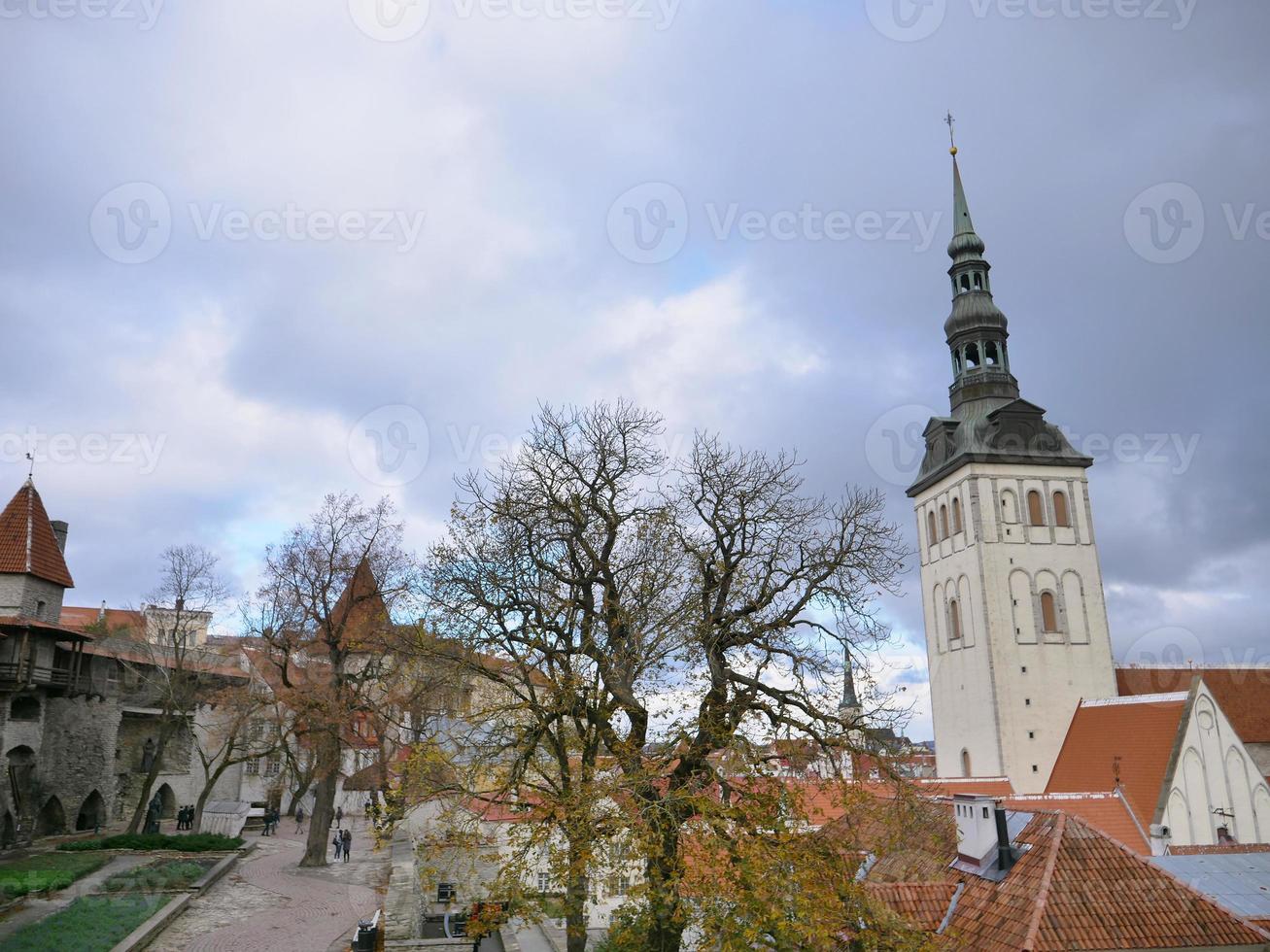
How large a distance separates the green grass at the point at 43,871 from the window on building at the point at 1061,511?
128 ft

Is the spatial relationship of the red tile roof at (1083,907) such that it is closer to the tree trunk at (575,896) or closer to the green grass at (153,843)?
the tree trunk at (575,896)

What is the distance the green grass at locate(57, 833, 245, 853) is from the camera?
1154 inches

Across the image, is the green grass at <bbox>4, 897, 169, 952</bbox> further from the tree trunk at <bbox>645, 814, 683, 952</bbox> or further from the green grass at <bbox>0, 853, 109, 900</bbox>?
the tree trunk at <bbox>645, 814, 683, 952</bbox>

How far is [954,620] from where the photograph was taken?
4356 cm

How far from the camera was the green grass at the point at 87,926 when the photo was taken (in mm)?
17078

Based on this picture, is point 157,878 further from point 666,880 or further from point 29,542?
point 29,542

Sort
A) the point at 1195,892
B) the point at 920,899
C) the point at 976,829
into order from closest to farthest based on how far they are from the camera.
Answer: the point at 1195,892, the point at 920,899, the point at 976,829

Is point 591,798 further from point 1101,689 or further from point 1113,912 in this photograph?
point 1101,689

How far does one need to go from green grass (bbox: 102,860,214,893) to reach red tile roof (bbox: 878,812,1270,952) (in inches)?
712

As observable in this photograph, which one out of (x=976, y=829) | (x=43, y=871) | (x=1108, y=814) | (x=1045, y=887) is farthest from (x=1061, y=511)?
(x=43, y=871)

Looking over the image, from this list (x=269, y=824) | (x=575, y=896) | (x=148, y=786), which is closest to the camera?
(x=575, y=896)

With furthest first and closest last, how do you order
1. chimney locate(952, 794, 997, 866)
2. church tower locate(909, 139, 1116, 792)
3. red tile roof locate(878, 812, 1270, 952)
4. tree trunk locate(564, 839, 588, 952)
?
church tower locate(909, 139, 1116, 792), chimney locate(952, 794, 997, 866), red tile roof locate(878, 812, 1270, 952), tree trunk locate(564, 839, 588, 952)

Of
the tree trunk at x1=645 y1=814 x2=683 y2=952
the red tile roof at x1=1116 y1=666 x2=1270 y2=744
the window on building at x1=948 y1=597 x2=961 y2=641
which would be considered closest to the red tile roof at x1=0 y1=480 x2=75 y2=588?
the tree trunk at x1=645 y1=814 x2=683 y2=952

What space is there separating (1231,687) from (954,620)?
12049 millimetres
